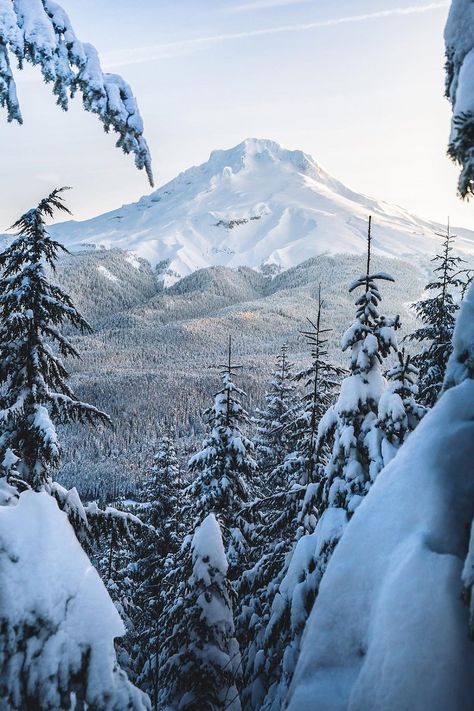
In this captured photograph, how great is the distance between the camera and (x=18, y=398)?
8711mm

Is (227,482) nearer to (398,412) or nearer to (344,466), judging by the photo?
(344,466)

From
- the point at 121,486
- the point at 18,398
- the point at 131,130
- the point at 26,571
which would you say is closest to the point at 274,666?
the point at 18,398

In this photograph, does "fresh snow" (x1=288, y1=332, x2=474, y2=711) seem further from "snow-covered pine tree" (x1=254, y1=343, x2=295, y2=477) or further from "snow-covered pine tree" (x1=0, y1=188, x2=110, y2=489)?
"snow-covered pine tree" (x1=254, y1=343, x2=295, y2=477)

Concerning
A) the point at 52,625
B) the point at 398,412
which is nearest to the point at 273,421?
the point at 398,412

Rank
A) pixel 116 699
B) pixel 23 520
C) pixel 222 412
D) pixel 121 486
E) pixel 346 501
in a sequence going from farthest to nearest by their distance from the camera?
pixel 121 486, pixel 222 412, pixel 346 501, pixel 23 520, pixel 116 699

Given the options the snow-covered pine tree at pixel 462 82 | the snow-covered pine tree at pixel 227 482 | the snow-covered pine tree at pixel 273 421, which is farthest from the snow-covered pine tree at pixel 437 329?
the snow-covered pine tree at pixel 462 82

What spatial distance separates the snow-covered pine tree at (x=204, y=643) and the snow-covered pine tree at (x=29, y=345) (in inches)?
122

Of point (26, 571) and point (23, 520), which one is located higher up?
point (23, 520)

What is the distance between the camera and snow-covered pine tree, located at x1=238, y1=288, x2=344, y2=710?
8.42 metres

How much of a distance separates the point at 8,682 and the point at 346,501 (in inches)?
222

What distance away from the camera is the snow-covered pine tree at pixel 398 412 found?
23.8 feet

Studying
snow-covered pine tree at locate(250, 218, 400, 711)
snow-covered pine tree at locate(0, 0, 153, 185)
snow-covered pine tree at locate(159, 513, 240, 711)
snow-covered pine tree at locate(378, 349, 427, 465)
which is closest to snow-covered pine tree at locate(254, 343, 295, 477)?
Result: snow-covered pine tree at locate(250, 218, 400, 711)

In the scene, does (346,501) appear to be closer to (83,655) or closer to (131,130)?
(83,655)

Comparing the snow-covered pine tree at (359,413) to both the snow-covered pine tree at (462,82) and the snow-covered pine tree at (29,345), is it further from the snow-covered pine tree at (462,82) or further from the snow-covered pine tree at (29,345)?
the snow-covered pine tree at (462,82)
